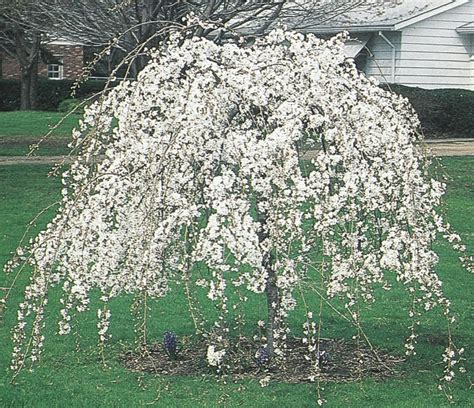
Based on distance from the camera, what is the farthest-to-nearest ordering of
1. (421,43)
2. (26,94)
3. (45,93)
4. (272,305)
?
1. (45,93)
2. (26,94)
3. (421,43)
4. (272,305)

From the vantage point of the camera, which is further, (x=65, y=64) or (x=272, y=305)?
(x=65, y=64)

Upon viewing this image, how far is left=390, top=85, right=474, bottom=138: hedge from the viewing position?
21.2 meters

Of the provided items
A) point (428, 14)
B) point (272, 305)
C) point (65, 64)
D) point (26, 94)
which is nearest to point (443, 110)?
point (428, 14)

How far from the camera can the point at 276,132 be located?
18.9 ft

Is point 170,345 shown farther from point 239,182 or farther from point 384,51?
point 384,51

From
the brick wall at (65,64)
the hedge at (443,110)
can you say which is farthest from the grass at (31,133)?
the brick wall at (65,64)

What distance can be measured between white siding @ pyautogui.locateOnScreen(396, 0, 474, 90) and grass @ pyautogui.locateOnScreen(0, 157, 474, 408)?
14599 millimetres

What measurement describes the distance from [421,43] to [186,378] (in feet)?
60.0

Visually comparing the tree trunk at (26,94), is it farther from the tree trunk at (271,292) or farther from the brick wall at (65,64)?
the tree trunk at (271,292)

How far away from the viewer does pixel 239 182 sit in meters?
5.82

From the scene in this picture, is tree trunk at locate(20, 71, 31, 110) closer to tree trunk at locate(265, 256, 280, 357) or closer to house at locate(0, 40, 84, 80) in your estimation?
house at locate(0, 40, 84, 80)

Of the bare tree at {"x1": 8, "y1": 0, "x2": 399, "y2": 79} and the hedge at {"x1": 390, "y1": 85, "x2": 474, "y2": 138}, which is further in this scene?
the hedge at {"x1": 390, "y1": 85, "x2": 474, "y2": 138}

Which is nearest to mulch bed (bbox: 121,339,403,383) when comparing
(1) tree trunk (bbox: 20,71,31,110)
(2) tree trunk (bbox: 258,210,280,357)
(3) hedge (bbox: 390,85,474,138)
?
(2) tree trunk (bbox: 258,210,280,357)

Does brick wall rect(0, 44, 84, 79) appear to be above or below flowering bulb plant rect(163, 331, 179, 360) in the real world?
below
